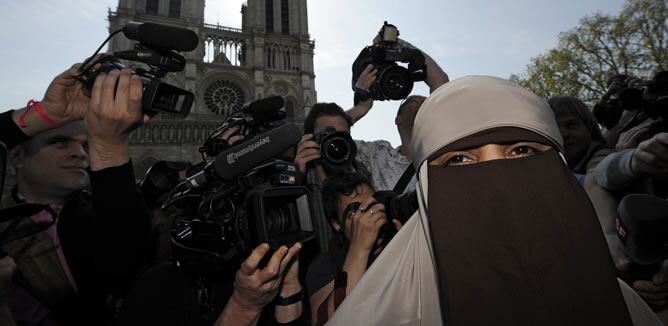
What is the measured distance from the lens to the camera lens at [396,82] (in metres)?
2.64

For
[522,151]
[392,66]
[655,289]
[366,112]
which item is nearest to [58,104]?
[522,151]

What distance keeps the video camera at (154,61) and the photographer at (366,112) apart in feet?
3.42

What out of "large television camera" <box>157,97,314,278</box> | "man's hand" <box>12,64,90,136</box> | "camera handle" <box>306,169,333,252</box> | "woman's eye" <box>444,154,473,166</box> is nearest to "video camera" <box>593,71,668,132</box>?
"woman's eye" <box>444,154,473,166</box>

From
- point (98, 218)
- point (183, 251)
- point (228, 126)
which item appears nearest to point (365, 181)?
point (228, 126)

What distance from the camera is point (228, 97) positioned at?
33312 mm

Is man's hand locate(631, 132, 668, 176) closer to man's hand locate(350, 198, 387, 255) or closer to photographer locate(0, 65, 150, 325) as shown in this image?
man's hand locate(350, 198, 387, 255)

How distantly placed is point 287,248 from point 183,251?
42 centimetres

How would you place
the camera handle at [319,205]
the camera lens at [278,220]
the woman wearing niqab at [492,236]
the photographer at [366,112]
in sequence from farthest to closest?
the photographer at [366,112] < the camera handle at [319,205] < the camera lens at [278,220] < the woman wearing niqab at [492,236]

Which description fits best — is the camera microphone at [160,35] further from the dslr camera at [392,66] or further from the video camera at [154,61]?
the dslr camera at [392,66]

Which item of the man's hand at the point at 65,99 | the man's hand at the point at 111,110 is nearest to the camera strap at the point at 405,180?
the man's hand at the point at 111,110

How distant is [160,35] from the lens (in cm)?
125

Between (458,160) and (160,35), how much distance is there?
47.9 inches

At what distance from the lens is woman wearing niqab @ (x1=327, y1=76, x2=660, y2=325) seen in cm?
103

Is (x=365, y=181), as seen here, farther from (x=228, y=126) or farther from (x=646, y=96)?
(x=646, y=96)
